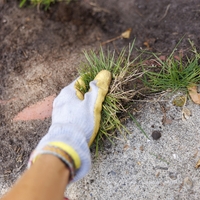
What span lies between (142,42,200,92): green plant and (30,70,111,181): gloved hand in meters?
0.33

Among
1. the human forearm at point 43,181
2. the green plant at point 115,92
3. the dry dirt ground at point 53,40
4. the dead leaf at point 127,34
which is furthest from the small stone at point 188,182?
the dead leaf at point 127,34

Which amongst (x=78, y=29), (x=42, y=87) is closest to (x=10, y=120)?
(x=42, y=87)

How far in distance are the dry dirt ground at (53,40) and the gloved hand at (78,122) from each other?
1.02 feet

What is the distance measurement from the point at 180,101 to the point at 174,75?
186 millimetres

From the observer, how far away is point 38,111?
7.14 ft

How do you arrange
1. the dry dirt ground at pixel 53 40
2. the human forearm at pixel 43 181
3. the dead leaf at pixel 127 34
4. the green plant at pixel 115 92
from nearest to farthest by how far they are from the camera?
the human forearm at pixel 43 181 < the green plant at pixel 115 92 < the dry dirt ground at pixel 53 40 < the dead leaf at pixel 127 34

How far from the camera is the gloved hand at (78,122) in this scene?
1583mm

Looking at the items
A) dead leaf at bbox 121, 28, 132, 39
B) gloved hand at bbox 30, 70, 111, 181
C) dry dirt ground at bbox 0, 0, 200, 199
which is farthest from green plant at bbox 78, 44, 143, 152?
dead leaf at bbox 121, 28, 132, 39

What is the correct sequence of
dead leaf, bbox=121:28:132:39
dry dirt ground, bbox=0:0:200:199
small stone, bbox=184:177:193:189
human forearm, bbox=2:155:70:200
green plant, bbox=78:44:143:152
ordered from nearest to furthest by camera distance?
human forearm, bbox=2:155:70:200
small stone, bbox=184:177:193:189
green plant, bbox=78:44:143:152
dry dirt ground, bbox=0:0:200:199
dead leaf, bbox=121:28:132:39

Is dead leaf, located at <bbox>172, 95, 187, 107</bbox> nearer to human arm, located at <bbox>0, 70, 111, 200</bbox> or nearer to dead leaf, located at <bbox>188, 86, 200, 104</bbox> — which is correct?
dead leaf, located at <bbox>188, 86, 200, 104</bbox>

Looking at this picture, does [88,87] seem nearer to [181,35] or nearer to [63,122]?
[63,122]

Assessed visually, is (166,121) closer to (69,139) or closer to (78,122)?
(78,122)

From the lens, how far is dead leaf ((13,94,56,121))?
2.15 meters

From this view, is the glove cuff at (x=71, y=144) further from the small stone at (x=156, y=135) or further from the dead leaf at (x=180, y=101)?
the dead leaf at (x=180, y=101)
